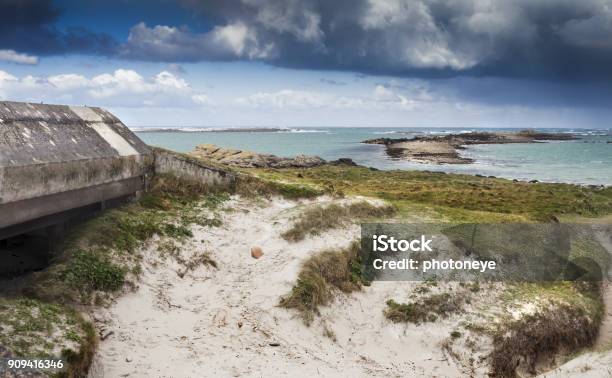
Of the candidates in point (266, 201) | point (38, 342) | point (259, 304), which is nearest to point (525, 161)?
point (266, 201)

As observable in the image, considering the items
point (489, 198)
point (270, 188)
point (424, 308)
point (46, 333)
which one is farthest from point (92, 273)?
point (489, 198)

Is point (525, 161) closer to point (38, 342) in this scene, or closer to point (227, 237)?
point (227, 237)

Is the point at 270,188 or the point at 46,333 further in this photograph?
the point at 270,188

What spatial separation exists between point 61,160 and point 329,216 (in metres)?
10.8

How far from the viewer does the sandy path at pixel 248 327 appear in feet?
38.2

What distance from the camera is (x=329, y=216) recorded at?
2044 cm

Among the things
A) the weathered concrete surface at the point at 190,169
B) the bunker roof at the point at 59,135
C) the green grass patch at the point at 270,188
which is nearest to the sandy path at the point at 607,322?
the green grass patch at the point at 270,188

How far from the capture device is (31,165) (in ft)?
43.4

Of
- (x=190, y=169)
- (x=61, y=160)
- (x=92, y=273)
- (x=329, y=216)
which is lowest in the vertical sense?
(x=92, y=273)

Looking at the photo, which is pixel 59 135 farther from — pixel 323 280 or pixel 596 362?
pixel 596 362

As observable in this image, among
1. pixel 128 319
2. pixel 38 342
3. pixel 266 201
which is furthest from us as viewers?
pixel 266 201

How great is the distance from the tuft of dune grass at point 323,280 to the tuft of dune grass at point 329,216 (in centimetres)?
142

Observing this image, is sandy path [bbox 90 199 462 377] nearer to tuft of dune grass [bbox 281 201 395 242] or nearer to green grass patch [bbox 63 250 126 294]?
tuft of dune grass [bbox 281 201 395 242]

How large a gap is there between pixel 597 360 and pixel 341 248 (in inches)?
365
